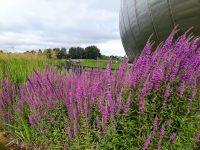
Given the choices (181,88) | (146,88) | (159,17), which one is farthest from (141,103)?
(159,17)

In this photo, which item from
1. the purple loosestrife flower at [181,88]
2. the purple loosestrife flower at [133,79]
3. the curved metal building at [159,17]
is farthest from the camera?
the curved metal building at [159,17]

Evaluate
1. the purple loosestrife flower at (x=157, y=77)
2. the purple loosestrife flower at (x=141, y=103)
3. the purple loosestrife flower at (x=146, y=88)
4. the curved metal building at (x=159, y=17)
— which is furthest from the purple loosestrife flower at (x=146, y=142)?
the curved metal building at (x=159, y=17)

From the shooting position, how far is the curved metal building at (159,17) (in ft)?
37.1

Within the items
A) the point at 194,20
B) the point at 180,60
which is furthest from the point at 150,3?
the point at 180,60

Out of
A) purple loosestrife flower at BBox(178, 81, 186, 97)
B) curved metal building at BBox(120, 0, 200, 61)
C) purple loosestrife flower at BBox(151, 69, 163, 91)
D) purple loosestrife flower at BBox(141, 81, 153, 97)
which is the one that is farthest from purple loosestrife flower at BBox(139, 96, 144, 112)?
curved metal building at BBox(120, 0, 200, 61)

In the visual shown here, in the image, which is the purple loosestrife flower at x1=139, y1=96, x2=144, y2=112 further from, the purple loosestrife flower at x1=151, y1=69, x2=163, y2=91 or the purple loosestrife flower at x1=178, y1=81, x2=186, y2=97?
the purple loosestrife flower at x1=178, y1=81, x2=186, y2=97

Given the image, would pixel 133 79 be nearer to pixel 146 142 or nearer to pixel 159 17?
pixel 146 142

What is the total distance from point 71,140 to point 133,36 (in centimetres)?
1345

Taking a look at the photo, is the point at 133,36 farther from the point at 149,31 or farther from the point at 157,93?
the point at 157,93

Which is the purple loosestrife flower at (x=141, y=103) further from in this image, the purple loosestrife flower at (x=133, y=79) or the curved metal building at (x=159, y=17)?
the curved metal building at (x=159, y=17)

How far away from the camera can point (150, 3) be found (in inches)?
540

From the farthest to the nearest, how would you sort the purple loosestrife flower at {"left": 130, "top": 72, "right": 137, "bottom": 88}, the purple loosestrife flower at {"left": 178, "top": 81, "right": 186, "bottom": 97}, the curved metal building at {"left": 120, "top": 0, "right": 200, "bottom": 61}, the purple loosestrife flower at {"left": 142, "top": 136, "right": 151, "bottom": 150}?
1. the curved metal building at {"left": 120, "top": 0, "right": 200, "bottom": 61}
2. the purple loosestrife flower at {"left": 130, "top": 72, "right": 137, "bottom": 88}
3. the purple loosestrife flower at {"left": 178, "top": 81, "right": 186, "bottom": 97}
4. the purple loosestrife flower at {"left": 142, "top": 136, "right": 151, "bottom": 150}

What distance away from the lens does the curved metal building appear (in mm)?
11312

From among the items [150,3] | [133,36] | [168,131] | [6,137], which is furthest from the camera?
[133,36]
